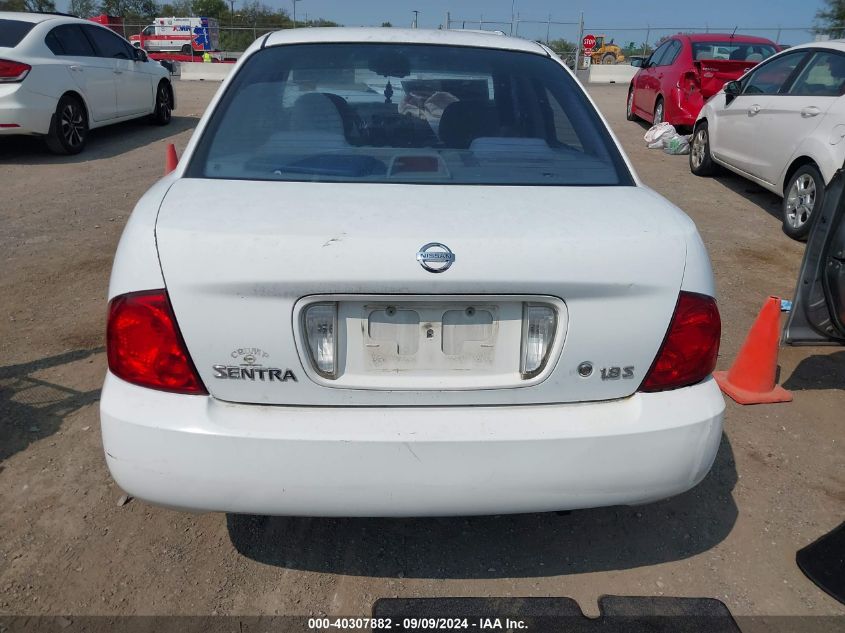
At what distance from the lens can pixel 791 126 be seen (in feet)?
21.8

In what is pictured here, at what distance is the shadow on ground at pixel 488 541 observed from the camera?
2512 millimetres

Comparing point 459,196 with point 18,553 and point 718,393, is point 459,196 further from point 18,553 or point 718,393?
point 18,553

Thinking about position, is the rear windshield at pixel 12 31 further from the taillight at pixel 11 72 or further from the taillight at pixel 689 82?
the taillight at pixel 689 82

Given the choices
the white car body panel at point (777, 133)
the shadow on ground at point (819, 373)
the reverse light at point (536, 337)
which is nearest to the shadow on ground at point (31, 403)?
the reverse light at point (536, 337)

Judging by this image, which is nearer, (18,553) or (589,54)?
(18,553)

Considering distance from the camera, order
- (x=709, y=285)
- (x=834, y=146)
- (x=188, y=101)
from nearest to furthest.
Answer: (x=709, y=285), (x=834, y=146), (x=188, y=101)

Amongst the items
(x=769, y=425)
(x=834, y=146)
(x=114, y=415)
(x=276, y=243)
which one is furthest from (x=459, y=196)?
(x=834, y=146)

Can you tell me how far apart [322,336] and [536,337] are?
592mm

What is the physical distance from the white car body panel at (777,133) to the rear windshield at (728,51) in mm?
2727

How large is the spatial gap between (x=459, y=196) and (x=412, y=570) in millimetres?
1306

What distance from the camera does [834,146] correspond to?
596 centimetres

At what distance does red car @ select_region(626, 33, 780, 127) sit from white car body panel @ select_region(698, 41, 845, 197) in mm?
1873

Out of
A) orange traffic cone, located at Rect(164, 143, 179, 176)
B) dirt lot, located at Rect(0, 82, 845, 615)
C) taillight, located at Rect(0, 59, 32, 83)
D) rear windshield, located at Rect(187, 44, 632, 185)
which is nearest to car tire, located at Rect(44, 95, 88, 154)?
taillight, located at Rect(0, 59, 32, 83)

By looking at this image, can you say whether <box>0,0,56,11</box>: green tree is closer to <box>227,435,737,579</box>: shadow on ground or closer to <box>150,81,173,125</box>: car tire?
<box>150,81,173,125</box>: car tire
